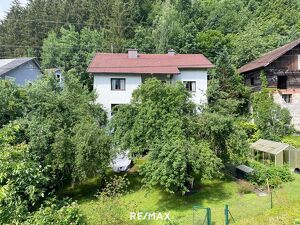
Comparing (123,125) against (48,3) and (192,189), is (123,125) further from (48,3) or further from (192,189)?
(48,3)

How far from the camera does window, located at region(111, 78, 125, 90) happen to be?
94.0 ft

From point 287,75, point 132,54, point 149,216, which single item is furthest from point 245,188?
point 132,54

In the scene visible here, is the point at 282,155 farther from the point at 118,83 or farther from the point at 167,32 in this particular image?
the point at 167,32

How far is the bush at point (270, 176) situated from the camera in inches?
758

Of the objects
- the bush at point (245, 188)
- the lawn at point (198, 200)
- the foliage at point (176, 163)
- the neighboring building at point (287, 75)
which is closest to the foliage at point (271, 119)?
the neighboring building at point (287, 75)

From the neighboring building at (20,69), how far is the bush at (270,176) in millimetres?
25489

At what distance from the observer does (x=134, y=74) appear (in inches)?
1131

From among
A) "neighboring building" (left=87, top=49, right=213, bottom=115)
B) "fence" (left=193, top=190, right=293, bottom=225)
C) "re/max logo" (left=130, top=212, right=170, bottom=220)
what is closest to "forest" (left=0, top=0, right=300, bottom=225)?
"re/max logo" (left=130, top=212, right=170, bottom=220)

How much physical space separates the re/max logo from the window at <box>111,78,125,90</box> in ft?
46.6

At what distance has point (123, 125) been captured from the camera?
19719 mm

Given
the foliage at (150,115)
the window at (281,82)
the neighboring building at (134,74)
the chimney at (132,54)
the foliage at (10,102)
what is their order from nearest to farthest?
the foliage at (150,115)
the foliage at (10,102)
the neighboring building at (134,74)
the chimney at (132,54)
the window at (281,82)

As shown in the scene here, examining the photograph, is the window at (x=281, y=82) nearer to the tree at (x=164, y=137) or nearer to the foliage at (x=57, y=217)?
the tree at (x=164, y=137)

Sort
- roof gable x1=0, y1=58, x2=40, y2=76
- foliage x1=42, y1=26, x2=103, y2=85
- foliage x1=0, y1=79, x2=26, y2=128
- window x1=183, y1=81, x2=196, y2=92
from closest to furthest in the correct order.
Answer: foliage x1=0, y1=79, x2=26, y2=128, window x1=183, y1=81, x2=196, y2=92, roof gable x1=0, y1=58, x2=40, y2=76, foliage x1=42, y1=26, x2=103, y2=85

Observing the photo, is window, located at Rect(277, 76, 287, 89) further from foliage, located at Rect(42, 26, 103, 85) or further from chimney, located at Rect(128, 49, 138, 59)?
foliage, located at Rect(42, 26, 103, 85)
